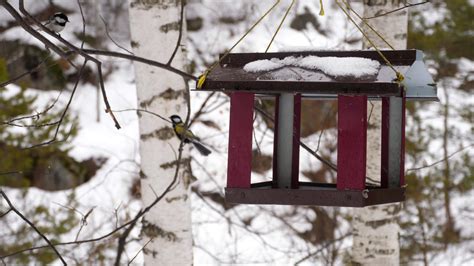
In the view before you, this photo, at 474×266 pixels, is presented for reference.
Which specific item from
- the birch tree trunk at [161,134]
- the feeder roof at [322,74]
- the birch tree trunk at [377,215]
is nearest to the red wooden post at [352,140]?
the feeder roof at [322,74]

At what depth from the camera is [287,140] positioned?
81.0 inches

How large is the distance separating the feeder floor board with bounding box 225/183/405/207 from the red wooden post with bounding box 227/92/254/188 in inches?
1.8

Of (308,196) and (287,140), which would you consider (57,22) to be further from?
(308,196)

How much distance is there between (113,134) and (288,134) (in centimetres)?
1022

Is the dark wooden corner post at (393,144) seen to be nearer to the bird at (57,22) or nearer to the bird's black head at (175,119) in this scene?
the bird's black head at (175,119)

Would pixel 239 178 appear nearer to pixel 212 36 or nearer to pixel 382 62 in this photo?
pixel 382 62

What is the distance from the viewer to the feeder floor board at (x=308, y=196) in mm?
1879

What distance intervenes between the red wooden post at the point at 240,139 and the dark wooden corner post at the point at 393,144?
0.45 m

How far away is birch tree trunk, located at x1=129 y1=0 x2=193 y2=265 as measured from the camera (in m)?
3.16

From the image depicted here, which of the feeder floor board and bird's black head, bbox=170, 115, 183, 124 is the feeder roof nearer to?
the feeder floor board

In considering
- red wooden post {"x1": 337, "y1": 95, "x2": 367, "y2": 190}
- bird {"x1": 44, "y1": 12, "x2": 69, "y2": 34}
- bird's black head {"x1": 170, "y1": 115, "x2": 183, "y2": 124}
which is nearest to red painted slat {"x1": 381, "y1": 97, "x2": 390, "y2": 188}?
red wooden post {"x1": 337, "y1": 95, "x2": 367, "y2": 190}

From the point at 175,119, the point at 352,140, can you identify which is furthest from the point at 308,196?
the point at 175,119

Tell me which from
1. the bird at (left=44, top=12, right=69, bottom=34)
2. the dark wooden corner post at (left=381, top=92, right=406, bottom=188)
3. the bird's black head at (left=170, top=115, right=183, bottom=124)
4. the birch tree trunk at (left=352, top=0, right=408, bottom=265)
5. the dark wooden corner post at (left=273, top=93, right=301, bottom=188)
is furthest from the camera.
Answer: the birch tree trunk at (left=352, top=0, right=408, bottom=265)

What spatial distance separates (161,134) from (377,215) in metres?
1.32
